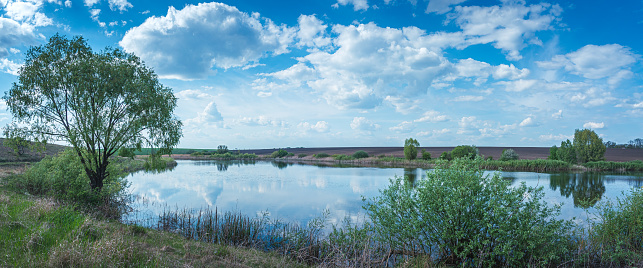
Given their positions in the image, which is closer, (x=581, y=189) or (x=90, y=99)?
(x=90, y=99)

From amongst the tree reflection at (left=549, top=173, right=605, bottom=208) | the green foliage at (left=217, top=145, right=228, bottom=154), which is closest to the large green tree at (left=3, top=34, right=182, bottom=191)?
the tree reflection at (left=549, top=173, right=605, bottom=208)

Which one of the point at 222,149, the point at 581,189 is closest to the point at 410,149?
the point at 581,189

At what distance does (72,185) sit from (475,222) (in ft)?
59.8

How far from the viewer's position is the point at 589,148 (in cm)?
5478

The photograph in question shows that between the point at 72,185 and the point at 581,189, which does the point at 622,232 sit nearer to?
the point at 72,185

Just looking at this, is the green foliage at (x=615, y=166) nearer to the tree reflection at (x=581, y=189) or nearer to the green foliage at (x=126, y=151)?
the tree reflection at (x=581, y=189)

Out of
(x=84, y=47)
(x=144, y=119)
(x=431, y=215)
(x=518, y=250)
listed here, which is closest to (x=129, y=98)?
(x=144, y=119)

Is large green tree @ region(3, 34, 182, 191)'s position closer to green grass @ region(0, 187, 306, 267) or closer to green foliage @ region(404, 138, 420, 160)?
green grass @ region(0, 187, 306, 267)

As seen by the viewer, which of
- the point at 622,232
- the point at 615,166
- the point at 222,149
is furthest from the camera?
the point at 222,149

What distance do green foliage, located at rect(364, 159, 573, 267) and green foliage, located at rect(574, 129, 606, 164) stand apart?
61608 mm

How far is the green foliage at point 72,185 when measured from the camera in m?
14.9

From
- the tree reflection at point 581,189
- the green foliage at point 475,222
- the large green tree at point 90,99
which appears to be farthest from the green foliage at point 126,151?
the tree reflection at point 581,189

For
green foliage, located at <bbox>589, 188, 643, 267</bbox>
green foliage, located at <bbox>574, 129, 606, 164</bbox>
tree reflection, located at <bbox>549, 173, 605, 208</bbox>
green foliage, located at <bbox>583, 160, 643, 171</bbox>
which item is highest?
green foliage, located at <bbox>574, 129, 606, 164</bbox>

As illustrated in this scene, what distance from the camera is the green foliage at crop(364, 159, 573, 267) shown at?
24.6 feet
